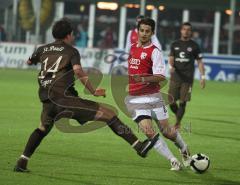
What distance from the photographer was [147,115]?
1151 centimetres

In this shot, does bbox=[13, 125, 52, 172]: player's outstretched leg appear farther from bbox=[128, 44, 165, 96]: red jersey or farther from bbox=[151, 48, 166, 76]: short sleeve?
bbox=[151, 48, 166, 76]: short sleeve

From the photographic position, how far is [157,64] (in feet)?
37.6

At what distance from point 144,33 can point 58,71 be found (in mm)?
1426

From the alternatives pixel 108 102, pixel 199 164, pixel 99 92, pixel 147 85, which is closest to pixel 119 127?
pixel 99 92

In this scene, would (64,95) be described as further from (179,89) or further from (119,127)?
(179,89)

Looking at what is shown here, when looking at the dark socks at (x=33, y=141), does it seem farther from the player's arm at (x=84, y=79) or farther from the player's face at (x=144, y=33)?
the player's face at (x=144, y=33)

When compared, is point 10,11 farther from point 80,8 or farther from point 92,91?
point 92,91

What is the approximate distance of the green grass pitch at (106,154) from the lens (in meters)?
10.9

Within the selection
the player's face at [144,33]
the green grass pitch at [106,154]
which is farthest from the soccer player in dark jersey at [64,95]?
the player's face at [144,33]

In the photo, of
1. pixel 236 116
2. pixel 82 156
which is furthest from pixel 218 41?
pixel 82 156

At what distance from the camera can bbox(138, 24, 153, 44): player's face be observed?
37.6 feet

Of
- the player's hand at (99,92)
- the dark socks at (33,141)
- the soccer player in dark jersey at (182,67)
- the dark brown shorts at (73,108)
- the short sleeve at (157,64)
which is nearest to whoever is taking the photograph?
the player's hand at (99,92)

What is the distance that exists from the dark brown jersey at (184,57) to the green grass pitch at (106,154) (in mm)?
1137

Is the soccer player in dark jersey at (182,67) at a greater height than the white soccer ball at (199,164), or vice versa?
the soccer player in dark jersey at (182,67)
